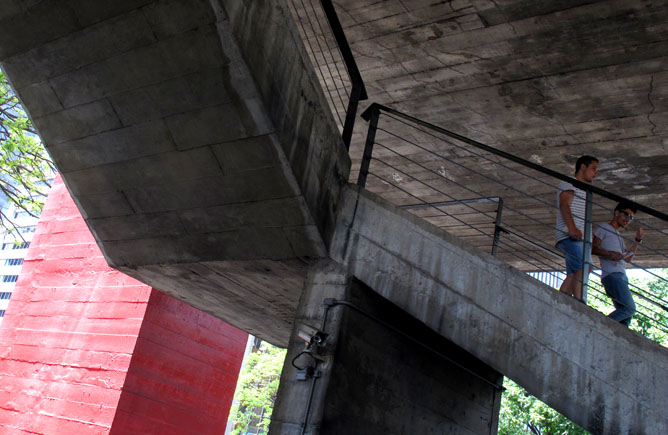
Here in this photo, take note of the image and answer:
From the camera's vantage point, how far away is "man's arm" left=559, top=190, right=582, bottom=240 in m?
5.08

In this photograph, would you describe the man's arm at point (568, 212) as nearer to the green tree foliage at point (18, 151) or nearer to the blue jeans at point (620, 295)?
the blue jeans at point (620, 295)

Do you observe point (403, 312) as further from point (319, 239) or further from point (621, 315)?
point (621, 315)

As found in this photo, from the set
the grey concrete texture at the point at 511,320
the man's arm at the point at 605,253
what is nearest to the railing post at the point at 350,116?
the grey concrete texture at the point at 511,320

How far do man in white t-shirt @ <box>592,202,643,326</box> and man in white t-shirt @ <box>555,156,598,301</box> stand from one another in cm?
27

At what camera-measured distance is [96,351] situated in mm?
7922

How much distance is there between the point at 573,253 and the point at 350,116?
96.7 inches

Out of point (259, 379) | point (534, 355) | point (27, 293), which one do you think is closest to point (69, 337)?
point (27, 293)

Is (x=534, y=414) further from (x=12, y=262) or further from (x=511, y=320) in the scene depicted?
(x=12, y=262)

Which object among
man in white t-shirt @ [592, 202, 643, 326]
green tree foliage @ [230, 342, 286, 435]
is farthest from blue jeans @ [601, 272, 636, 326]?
green tree foliage @ [230, 342, 286, 435]

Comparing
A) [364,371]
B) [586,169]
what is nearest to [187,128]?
[364,371]

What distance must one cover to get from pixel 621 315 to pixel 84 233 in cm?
769

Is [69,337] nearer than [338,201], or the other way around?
[338,201]

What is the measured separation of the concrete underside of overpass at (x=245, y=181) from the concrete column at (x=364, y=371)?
0.25 m

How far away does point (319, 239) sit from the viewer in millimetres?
5008
